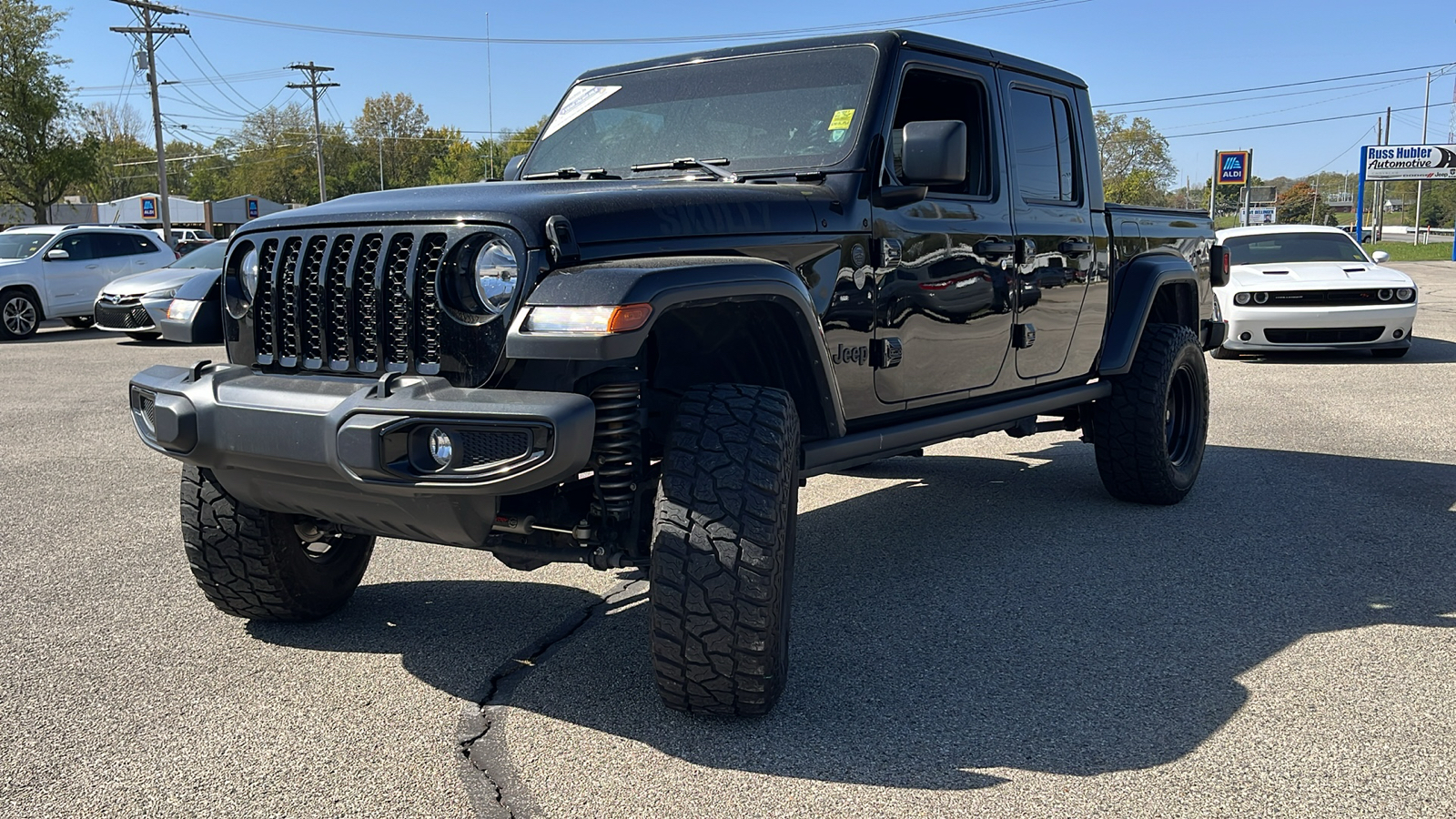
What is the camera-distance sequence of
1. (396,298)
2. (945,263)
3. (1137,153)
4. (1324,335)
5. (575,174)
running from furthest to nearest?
(1137,153), (1324,335), (945,263), (575,174), (396,298)

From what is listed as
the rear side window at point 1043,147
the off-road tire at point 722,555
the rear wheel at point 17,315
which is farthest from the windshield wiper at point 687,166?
the rear wheel at point 17,315

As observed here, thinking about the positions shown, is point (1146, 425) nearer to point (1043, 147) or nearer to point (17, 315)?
point (1043, 147)

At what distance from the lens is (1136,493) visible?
576 centimetres

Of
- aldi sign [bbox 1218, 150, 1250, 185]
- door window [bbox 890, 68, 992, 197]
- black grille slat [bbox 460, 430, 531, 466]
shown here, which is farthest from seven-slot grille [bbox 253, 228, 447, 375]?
aldi sign [bbox 1218, 150, 1250, 185]

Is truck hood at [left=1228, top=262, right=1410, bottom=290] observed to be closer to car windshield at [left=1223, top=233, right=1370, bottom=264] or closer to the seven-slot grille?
car windshield at [left=1223, top=233, right=1370, bottom=264]

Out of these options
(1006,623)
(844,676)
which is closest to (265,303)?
(844,676)

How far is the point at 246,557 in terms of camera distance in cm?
374

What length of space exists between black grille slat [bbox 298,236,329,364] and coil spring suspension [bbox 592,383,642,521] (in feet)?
2.70

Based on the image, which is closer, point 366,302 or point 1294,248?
point 366,302

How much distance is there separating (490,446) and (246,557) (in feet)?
4.58

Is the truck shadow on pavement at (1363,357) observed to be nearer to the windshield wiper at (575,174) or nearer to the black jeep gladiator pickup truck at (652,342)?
the black jeep gladiator pickup truck at (652,342)

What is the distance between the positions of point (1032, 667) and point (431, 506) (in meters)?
1.88

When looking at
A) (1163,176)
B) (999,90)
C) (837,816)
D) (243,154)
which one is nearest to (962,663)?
(837,816)

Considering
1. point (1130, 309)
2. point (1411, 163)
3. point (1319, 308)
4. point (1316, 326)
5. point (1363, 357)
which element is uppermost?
point (1411, 163)
